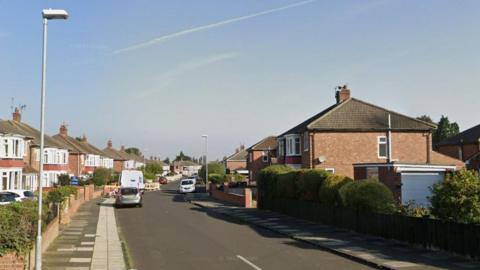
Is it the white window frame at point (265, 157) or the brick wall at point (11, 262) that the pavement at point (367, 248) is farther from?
the white window frame at point (265, 157)

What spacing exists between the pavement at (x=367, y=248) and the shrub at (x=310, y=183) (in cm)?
148

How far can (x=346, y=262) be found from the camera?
1678 cm

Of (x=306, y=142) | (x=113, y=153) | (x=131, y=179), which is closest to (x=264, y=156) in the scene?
(x=131, y=179)

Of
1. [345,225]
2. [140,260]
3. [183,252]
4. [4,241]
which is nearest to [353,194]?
[345,225]

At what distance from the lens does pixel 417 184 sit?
31.1 metres

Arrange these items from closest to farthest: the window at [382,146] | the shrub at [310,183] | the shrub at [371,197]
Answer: the shrub at [371,197] < the shrub at [310,183] < the window at [382,146]

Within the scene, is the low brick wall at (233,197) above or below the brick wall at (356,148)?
below

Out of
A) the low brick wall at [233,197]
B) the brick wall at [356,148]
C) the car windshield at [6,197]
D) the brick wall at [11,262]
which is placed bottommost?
the brick wall at [11,262]

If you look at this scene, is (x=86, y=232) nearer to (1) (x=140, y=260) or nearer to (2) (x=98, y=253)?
→ (2) (x=98, y=253)

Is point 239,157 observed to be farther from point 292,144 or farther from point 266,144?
point 292,144

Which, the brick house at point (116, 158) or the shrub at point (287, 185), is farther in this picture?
the brick house at point (116, 158)

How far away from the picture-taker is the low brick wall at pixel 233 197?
140 feet

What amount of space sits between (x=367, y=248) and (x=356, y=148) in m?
25.6

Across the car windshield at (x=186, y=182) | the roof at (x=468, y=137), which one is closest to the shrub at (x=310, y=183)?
the roof at (x=468, y=137)
